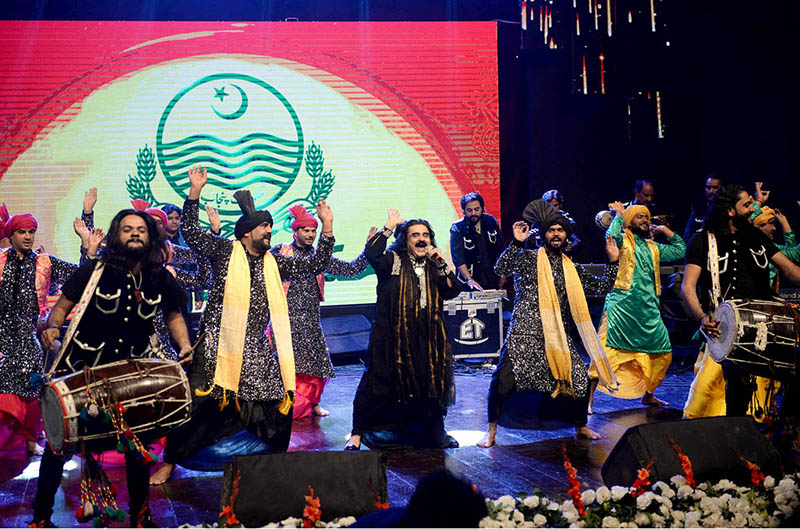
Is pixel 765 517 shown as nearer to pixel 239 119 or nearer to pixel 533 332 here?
pixel 533 332

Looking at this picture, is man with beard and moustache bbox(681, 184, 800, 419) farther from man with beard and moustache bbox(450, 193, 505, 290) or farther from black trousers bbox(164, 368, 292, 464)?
man with beard and moustache bbox(450, 193, 505, 290)

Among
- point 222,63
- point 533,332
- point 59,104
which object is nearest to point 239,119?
point 222,63

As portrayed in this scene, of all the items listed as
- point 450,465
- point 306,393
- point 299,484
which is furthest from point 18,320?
point 299,484

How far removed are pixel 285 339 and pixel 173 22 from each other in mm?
5319

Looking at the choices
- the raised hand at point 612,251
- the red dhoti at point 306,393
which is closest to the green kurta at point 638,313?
the raised hand at point 612,251

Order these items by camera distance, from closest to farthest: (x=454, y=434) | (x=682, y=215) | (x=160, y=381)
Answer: (x=160, y=381) → (x=454, y=434) → (x=682, y=215)

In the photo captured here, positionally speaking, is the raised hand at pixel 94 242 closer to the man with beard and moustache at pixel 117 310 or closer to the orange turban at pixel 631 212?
the man with beard and moustache at pixel 117 310

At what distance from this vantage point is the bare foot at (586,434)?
5488mm

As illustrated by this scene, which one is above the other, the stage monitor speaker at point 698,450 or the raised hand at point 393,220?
the raised hand at point 393,220

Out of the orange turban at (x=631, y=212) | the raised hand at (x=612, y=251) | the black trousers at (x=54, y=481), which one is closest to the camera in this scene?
the black trousers at (x=54, y=481)

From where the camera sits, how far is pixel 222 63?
28.5 ft

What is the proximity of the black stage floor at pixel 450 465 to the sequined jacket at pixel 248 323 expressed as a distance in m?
0.62

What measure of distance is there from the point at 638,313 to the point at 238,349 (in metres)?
3.50

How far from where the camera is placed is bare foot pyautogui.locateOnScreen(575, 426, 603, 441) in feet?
18.0
